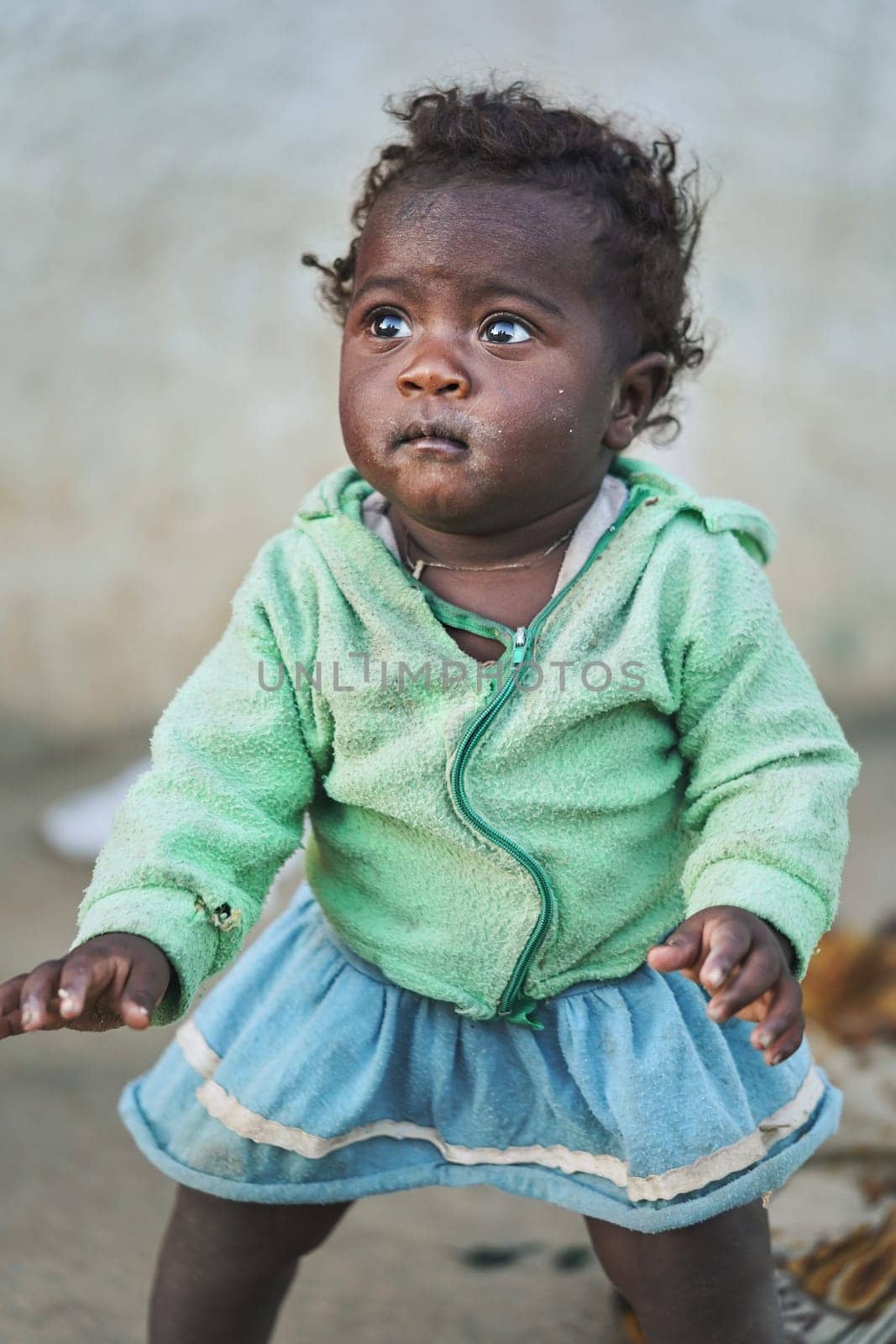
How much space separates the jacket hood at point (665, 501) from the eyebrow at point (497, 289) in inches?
8.3


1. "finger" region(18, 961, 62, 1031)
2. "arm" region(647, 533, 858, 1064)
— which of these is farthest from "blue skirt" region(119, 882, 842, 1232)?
"finger" region(18, 961, 62, 1031)

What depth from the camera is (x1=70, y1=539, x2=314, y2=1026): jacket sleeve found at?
139 centimetres

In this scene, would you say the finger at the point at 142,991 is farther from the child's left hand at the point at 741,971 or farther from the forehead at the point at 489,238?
the forehead at the point at 489,238

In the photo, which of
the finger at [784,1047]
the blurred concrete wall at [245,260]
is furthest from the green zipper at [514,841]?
the blurred concrete wall at [245,260]

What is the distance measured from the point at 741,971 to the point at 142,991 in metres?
0.51

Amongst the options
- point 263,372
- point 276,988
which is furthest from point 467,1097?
point 263,372

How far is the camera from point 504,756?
152 cm

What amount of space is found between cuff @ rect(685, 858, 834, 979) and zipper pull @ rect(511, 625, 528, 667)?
28 cm

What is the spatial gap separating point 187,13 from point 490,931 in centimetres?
274

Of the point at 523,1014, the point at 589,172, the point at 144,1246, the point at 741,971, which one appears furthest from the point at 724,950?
the point at 144,1246

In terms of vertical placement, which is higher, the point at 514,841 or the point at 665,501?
the point at 665,501

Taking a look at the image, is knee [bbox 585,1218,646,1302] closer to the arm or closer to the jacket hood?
the arm

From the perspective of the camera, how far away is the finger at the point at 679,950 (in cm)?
125

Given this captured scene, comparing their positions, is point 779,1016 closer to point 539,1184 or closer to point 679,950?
point 679,950
